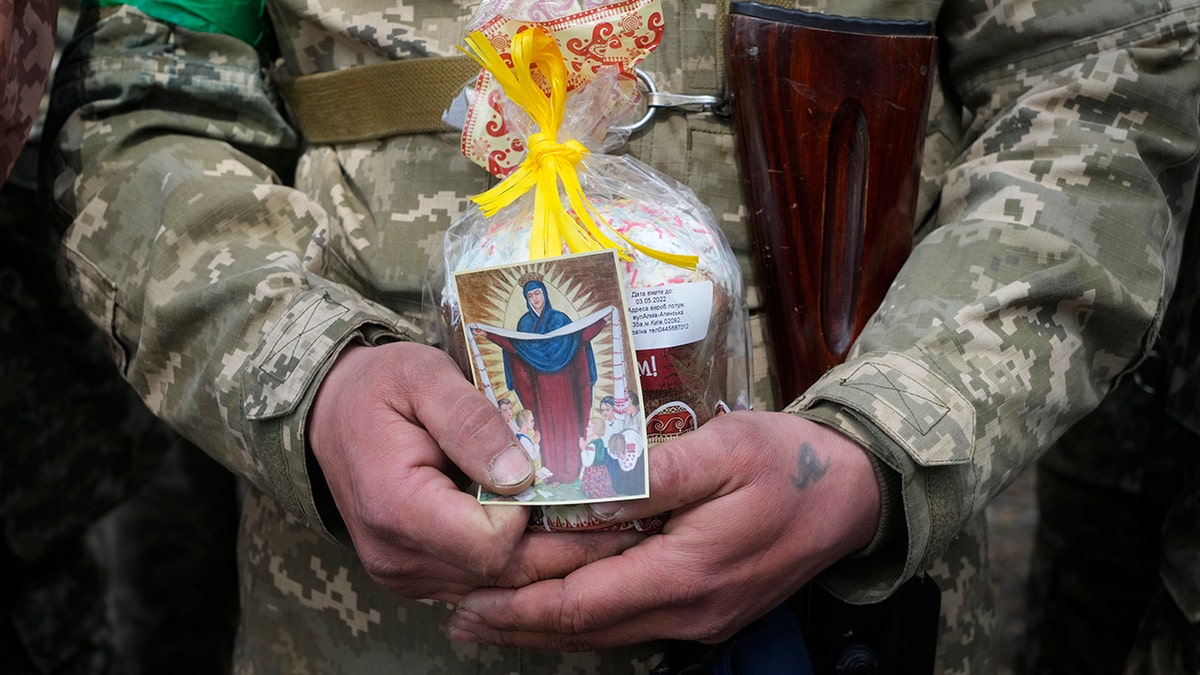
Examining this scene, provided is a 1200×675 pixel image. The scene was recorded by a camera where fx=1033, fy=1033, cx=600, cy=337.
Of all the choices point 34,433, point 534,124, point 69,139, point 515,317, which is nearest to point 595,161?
point 534,124

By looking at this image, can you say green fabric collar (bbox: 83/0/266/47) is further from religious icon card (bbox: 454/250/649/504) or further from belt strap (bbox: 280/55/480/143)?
religious icon card (bbox: 454/250/649/504)

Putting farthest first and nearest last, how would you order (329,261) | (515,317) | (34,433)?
(34,433)
(329,261)
(515,317)

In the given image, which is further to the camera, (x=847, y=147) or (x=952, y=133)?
(x=952, y=133)

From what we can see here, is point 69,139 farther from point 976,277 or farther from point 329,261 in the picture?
point 976,277

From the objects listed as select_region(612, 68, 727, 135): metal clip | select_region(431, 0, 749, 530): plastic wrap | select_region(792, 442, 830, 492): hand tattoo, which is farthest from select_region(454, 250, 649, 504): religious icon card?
select_region(612, 68, 727, 135): metal clip

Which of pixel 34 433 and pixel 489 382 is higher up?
pixel 489 382

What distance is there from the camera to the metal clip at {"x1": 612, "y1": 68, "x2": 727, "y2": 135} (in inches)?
42.3

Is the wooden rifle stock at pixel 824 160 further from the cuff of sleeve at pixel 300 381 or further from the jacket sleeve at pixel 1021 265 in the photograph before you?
the cuff of sleeve at pixel 300 381

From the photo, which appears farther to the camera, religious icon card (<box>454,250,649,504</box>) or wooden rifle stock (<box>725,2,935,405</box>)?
wooden rifle stock (<box>725,2,935,405</box>)

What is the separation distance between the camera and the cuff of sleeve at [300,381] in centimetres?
95

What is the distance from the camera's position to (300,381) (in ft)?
3.12

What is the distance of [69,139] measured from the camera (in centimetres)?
120

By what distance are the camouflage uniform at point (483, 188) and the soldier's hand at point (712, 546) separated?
0.21 ft

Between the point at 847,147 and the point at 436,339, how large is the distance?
467mm
